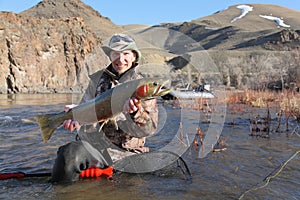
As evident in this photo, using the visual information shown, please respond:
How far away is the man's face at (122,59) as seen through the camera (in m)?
3.72

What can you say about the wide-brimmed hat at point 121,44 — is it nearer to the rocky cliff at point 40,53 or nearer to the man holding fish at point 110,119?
the man holding fish at point 110,119

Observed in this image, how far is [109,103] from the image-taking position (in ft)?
10.3

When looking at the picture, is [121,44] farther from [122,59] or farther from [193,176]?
[193,176]

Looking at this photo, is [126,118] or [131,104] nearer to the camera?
[131,104]

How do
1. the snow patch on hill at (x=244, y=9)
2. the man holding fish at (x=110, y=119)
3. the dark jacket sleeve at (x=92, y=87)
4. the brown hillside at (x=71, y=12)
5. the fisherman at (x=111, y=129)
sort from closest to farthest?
the man holding fish at (x=110, y=119)
the fisherman at (x=111, y=129)
the dark jacket sleeve at (x=92, y=87)
the brown hillside at (x=71, y=12)
the snow patch on hill at (x=244, y=9)

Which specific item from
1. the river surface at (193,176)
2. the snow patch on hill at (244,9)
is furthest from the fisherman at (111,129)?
the snow patch on hill at (244,9)

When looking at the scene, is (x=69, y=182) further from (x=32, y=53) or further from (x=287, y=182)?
(x=32, y=53)

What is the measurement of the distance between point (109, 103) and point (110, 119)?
292 millimetres

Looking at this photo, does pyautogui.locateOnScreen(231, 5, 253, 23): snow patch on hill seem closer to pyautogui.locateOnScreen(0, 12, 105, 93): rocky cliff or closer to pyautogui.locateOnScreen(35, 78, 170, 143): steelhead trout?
pyautogui.locateOnScreen(0, 12, 105, 93): rocky cliff

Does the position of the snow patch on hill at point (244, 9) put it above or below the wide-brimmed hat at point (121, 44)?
above

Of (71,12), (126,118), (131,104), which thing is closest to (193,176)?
(126,118)

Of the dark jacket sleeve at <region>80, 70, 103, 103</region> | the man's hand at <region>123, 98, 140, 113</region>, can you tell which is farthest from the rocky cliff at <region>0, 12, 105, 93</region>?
the man's hand at <region>123, 98, 140, 113</region>

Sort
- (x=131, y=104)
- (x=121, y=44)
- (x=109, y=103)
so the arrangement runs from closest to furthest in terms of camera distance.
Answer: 1. (x=131, y=104)
2. (x=109, y=103)
3. (x=121, y=44)

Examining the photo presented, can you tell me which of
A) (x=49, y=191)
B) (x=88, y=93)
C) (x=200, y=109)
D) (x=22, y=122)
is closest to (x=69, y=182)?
(x=49, y=191)
